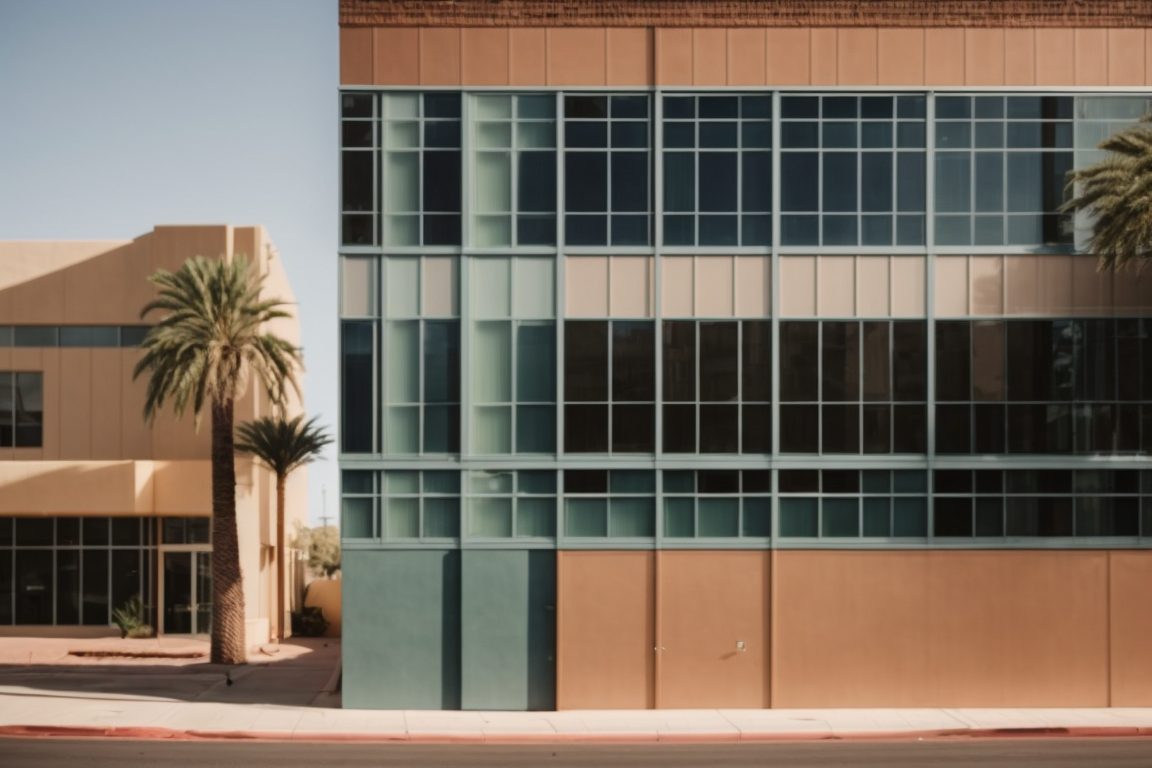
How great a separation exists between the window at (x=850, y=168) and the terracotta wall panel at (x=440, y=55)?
27.1 feet

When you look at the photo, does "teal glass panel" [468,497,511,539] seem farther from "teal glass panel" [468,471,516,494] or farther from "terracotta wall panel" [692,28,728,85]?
"terracotta wall panel" [692,28,728,85]

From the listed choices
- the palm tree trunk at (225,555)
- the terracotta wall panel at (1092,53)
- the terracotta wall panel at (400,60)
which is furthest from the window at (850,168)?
the palm tree trunk at (225,555)

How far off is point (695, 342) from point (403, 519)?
850 centimetres

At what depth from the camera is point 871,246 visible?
3281 centimetres

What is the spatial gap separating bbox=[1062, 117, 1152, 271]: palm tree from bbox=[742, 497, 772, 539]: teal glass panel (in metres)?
10.1

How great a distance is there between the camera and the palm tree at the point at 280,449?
50500mm

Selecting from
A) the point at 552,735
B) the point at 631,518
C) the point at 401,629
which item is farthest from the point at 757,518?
the point at 401,629

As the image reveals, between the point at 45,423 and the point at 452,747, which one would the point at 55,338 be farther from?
the point at 452,747

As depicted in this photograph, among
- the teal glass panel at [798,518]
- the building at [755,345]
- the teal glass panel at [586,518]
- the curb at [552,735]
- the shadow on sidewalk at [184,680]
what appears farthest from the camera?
the shadow on sidewalk at [184,680]

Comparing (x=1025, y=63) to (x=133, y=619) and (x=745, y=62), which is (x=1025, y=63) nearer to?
(x=745, y=62)

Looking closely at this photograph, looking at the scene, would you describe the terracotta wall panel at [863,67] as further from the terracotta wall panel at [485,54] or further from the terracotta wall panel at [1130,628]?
the terracotta wall panel at [1130,628]

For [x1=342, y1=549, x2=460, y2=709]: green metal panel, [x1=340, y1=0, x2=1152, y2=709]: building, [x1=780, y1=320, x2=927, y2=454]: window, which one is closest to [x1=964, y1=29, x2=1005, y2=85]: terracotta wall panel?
[x1=340, y1=0, x2=1152, y2=709]: building

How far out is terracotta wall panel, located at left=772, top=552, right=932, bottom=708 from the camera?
32.3 meters

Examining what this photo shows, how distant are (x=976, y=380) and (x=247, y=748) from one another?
1931 centimetres
